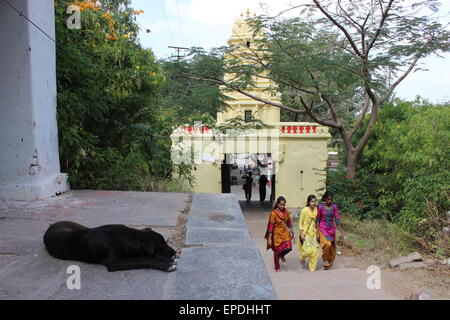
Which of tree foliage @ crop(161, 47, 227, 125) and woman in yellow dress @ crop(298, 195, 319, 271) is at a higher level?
tree foliage @ crop(161, 47, 227, 125)

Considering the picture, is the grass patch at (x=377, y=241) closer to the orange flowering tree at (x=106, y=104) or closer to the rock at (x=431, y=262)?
the rock at (x=431, y=262)

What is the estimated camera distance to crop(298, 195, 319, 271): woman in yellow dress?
5547 mm

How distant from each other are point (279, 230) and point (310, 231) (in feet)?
1.62

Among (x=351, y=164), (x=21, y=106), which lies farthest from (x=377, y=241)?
(x=21, y=106)

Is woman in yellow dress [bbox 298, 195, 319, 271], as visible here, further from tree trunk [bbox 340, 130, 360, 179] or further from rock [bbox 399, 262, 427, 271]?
tree trunk [bbox 340, 130, 360, 179]

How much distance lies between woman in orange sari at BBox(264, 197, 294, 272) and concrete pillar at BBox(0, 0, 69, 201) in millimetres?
3025

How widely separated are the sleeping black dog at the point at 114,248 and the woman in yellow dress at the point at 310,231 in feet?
11.2

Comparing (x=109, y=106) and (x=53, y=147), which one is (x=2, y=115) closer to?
(x=53, y=147)

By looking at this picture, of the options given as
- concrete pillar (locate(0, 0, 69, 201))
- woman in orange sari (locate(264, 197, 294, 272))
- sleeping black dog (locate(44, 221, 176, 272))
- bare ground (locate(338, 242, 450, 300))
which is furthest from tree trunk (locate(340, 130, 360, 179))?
sleeping black dog (locate(44, 221, 176, 272))

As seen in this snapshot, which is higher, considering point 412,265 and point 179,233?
point 179,233

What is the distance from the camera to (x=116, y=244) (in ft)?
7.68

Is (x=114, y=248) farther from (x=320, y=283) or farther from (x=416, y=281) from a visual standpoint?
(x=416, y=281)

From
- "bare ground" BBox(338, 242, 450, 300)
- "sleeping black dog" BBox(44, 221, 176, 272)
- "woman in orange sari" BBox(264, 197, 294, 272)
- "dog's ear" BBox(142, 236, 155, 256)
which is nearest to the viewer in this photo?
"sleeping black dog" BBox(44, 221, 176, 272)

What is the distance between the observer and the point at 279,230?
5.51 metres
